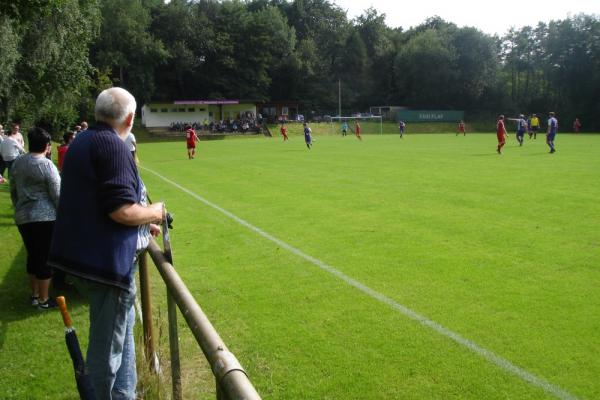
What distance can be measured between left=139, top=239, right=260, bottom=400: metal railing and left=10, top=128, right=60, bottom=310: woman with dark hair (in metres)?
2.72

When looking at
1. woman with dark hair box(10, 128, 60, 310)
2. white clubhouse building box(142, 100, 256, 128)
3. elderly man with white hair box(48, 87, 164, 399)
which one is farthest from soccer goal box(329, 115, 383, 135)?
elderly man with white hair box(48, 87, 164, 399)

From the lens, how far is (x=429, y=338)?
193 inches

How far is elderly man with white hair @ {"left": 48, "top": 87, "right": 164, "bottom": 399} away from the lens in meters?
2.91

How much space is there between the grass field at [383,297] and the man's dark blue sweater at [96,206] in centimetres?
164

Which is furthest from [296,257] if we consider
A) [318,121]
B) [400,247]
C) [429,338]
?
[318,121]

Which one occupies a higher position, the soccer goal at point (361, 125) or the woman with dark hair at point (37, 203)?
the soccer goal at point (361, 125)

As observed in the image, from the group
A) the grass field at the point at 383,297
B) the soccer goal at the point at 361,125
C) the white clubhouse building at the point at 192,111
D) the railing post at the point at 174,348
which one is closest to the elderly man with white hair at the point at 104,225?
the railing post at the point at 174,348

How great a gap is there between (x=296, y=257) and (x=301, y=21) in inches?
3951

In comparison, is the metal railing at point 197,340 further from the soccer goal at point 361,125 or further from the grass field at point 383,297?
the soccer goal at point 361,125

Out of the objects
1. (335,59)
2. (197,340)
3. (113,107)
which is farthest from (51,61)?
(335,59)

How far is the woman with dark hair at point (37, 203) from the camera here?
6.01m

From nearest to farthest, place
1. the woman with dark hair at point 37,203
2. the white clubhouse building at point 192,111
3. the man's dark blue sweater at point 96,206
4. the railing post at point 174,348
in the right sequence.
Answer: the man's dark blue sweater at point 96,206 → the railing post at point 174,348 → the woman with dark hair at point 37,203 → the white clubhouse building at point 192,111

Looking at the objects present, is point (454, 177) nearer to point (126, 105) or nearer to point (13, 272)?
point (13, 272)

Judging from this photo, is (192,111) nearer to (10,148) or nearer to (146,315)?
(10,148)
